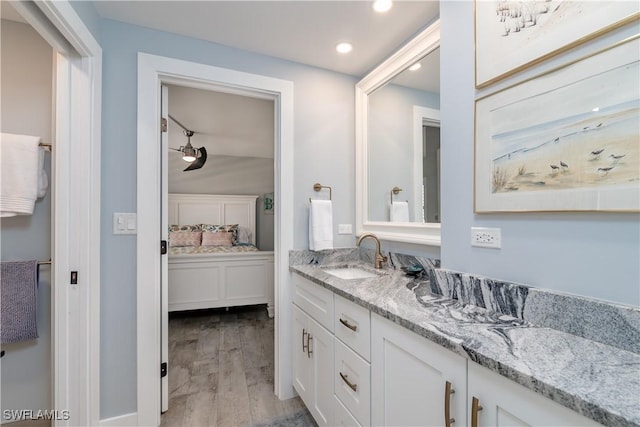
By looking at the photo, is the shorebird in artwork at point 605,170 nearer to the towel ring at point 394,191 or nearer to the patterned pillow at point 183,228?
the towel ring at point 394,191

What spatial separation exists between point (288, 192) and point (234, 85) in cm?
82

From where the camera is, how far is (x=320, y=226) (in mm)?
2105

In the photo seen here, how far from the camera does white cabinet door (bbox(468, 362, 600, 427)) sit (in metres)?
0.62

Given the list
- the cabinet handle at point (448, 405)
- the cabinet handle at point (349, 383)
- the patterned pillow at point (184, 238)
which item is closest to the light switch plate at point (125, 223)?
the cabinet handle at point (349, 383)

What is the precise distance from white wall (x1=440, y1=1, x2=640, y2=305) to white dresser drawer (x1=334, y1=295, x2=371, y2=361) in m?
0.46

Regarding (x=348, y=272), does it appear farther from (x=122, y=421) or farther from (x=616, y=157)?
(x=122, y=421)

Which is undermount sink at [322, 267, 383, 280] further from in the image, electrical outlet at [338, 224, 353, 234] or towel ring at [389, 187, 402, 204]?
towel ring at [389, 187, 402, 204]

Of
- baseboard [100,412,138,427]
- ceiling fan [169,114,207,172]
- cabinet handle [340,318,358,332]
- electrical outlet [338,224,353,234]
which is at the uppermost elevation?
ceiling fan [169,114,207,172]

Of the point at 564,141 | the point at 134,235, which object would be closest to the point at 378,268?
the point at 564,141

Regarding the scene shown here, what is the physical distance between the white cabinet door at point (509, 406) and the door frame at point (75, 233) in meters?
1.87

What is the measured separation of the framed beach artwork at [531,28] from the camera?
0.83m

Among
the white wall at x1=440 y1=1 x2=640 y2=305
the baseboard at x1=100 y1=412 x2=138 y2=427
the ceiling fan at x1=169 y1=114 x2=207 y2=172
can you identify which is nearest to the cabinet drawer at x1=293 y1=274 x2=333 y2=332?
the white wall at x1=440 y1=1 x2=640 y2=305

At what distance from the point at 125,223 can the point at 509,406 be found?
195cm

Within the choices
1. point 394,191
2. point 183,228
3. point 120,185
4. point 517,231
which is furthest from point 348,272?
point 183,228
